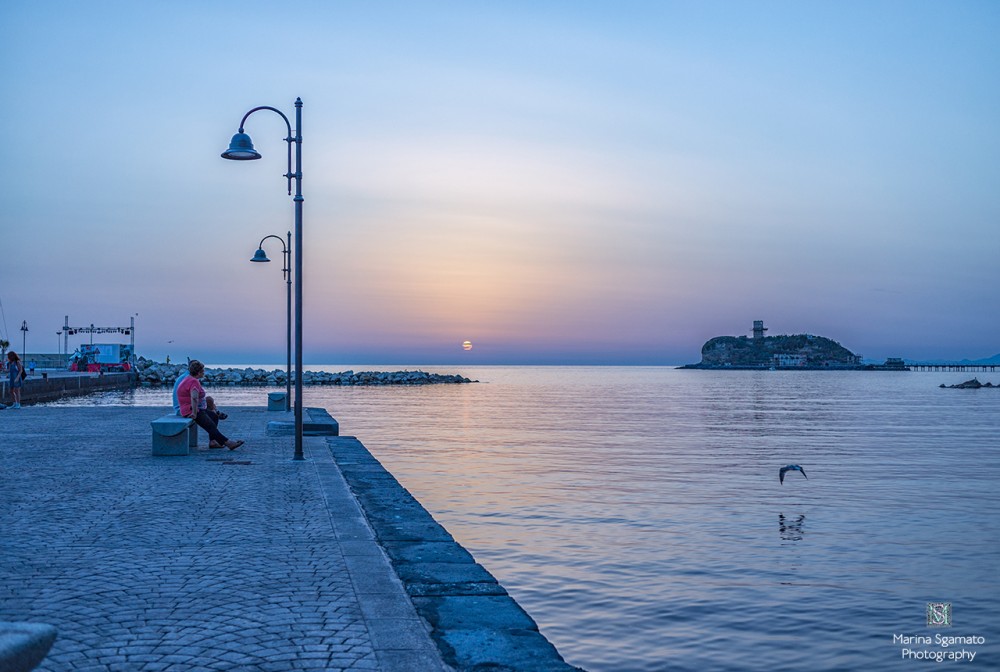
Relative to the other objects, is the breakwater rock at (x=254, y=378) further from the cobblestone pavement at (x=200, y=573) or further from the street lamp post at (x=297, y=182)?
the cobblestone pavement at (x=200, y=573)

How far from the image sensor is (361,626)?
17.6 feet

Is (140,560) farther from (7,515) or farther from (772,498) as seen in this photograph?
(772,498)

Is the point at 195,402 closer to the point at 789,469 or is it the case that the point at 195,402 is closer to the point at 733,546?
the point at 733,546

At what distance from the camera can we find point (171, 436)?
14906 millimetres

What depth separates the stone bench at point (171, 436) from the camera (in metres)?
14.8

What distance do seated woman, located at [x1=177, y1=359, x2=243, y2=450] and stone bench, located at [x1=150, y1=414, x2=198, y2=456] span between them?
59 cm

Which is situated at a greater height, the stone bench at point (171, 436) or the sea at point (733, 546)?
the stone bench at point (171, 436)

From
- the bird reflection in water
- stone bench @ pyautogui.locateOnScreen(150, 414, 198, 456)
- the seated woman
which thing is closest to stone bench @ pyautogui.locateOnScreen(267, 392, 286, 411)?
the seated woman

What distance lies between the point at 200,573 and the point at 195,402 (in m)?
9.74

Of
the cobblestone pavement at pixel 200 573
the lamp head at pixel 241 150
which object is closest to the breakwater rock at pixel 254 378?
the lamp head at pixel 241 150

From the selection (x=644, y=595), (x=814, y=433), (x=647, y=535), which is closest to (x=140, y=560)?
(x=644, y=595)

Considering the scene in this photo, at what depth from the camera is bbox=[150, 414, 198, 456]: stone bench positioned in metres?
14.8
